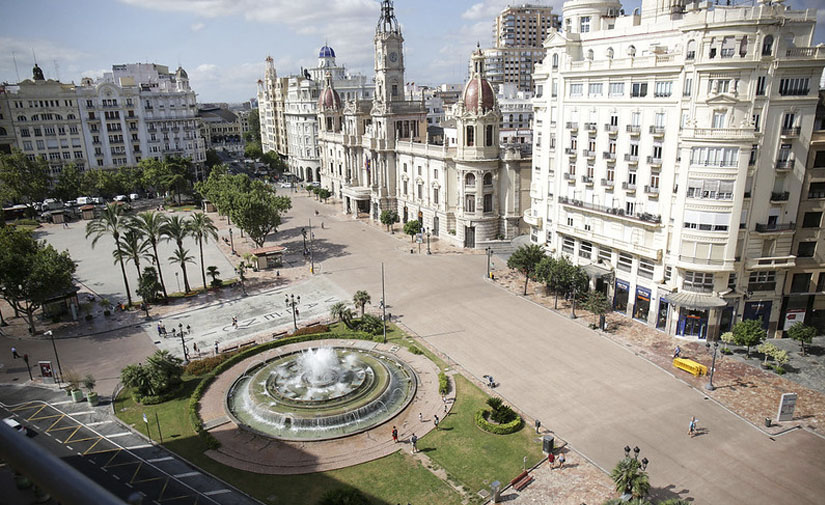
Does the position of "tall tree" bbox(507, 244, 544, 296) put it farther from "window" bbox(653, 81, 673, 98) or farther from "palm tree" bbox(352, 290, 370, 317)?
"window" bbox(653, 81, 673, 98)

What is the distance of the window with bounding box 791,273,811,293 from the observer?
52.5m

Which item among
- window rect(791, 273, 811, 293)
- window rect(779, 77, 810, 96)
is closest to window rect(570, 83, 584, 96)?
window rect(779, 77, 810, 96)

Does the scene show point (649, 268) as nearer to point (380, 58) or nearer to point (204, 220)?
point (204, 220)

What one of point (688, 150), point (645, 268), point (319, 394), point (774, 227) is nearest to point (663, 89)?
point (688, 150)

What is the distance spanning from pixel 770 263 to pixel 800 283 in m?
4.71

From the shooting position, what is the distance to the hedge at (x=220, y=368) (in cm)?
3994

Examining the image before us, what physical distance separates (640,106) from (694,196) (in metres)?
10.8

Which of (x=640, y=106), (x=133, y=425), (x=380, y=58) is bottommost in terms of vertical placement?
(x=133, y=425)

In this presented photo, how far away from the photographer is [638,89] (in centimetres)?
5509

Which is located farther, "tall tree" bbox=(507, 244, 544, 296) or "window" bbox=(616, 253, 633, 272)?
"tall tree" bbox=(507, 244, 544, 296)

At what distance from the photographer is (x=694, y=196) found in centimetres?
5075

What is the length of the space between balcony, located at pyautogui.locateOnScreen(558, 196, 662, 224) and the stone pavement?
27056 mm

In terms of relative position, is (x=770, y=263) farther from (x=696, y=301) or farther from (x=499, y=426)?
(x=499, y=426)

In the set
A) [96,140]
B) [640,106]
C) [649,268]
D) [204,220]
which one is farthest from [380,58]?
[96,140]
